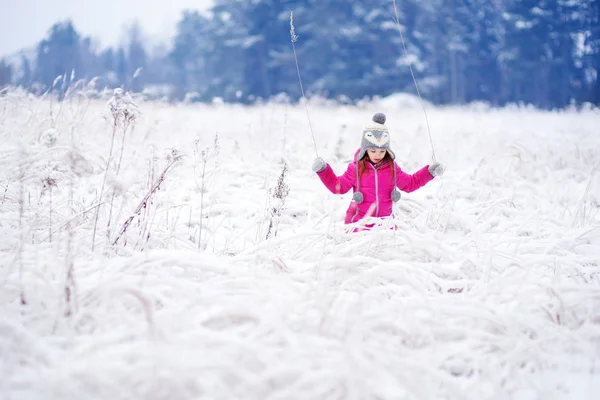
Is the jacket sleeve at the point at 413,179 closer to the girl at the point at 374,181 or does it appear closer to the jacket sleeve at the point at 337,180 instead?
the girl at the point at 374,181

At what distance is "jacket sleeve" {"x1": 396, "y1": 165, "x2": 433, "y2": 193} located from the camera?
8.49 ft

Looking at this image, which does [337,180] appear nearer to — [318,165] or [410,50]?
[318,165]

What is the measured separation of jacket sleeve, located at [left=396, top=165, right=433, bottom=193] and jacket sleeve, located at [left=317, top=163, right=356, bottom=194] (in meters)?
0.28

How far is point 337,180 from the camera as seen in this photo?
103 inches

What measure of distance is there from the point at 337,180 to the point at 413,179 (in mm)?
467

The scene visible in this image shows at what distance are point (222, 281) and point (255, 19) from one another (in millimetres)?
23822

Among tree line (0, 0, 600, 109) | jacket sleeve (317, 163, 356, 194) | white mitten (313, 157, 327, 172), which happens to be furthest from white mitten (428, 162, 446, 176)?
tree line (0, 0, 600, 109)

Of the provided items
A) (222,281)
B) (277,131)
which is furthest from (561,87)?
(222,281)

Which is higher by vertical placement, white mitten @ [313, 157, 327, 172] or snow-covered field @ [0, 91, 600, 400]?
white mitten @ [313, 157, 327, 172]

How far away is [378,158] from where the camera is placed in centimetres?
259

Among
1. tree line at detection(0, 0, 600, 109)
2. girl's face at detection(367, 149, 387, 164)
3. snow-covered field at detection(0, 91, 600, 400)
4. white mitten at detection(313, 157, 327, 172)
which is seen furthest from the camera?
tree line at detection(0, 0, 600, 109)

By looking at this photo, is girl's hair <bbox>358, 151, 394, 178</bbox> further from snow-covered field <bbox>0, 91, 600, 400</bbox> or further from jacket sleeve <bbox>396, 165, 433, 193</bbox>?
snow-covered field <bbox>0, 91, 600, 400</bbox>

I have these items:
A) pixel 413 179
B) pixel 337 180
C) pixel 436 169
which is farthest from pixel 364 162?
pixel 436 169

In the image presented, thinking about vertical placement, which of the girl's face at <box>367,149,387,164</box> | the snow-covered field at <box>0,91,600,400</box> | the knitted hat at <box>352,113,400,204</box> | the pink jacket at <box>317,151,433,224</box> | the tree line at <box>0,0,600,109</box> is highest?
the tree line at <box>0,0,600,109</box>
